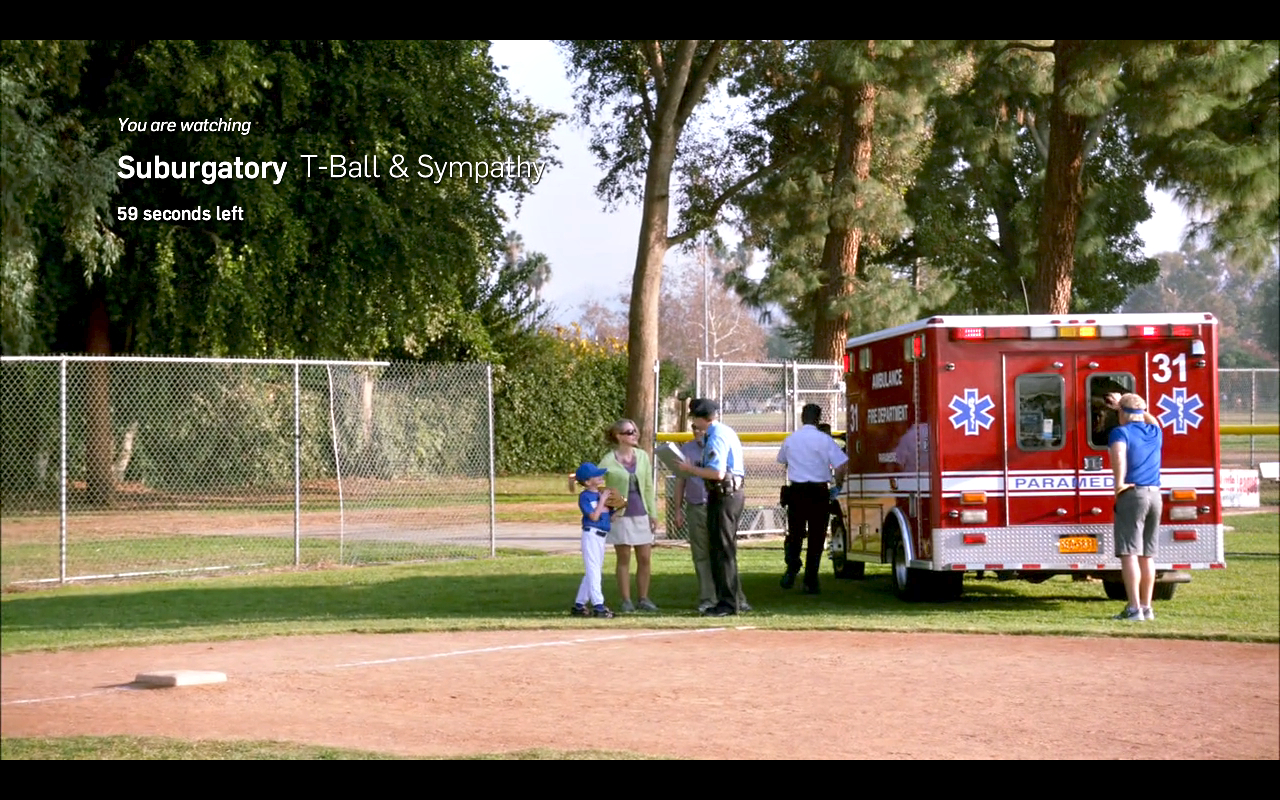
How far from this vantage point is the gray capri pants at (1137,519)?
13.4 metres

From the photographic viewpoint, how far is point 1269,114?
67.1 feet

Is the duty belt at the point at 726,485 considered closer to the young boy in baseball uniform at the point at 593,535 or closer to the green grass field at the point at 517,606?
the young boy in baseball uniform at the point at 593,535

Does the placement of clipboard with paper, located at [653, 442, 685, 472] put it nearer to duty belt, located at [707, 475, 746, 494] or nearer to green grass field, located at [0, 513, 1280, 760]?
duty belt, located at [707, 475, 746, 494]

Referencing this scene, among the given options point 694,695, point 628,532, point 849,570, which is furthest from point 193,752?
point 849,570

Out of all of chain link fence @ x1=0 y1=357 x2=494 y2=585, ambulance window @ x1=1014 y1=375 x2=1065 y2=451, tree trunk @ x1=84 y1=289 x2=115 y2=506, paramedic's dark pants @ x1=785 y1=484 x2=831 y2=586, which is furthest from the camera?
tree trunk @ x1=84 y1=289 x2=115 y2=506

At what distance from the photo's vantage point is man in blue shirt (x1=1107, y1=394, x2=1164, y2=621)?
1331 cm

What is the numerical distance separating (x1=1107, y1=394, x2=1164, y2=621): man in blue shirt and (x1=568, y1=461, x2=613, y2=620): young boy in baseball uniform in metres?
4.34

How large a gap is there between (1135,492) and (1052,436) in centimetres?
112

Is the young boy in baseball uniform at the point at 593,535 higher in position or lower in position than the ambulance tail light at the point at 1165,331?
lower

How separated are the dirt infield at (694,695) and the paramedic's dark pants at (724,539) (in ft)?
3.34

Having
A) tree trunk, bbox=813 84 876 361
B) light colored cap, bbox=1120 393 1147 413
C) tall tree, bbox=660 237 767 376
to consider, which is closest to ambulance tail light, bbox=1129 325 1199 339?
light colored cap, bbox=1120 393 1147 413

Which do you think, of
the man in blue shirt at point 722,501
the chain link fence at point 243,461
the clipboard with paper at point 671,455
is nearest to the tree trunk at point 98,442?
the chain link fence at point 243,461

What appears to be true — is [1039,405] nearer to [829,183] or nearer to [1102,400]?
[1102,400]

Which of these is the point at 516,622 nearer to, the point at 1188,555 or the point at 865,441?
the point at 865,441
